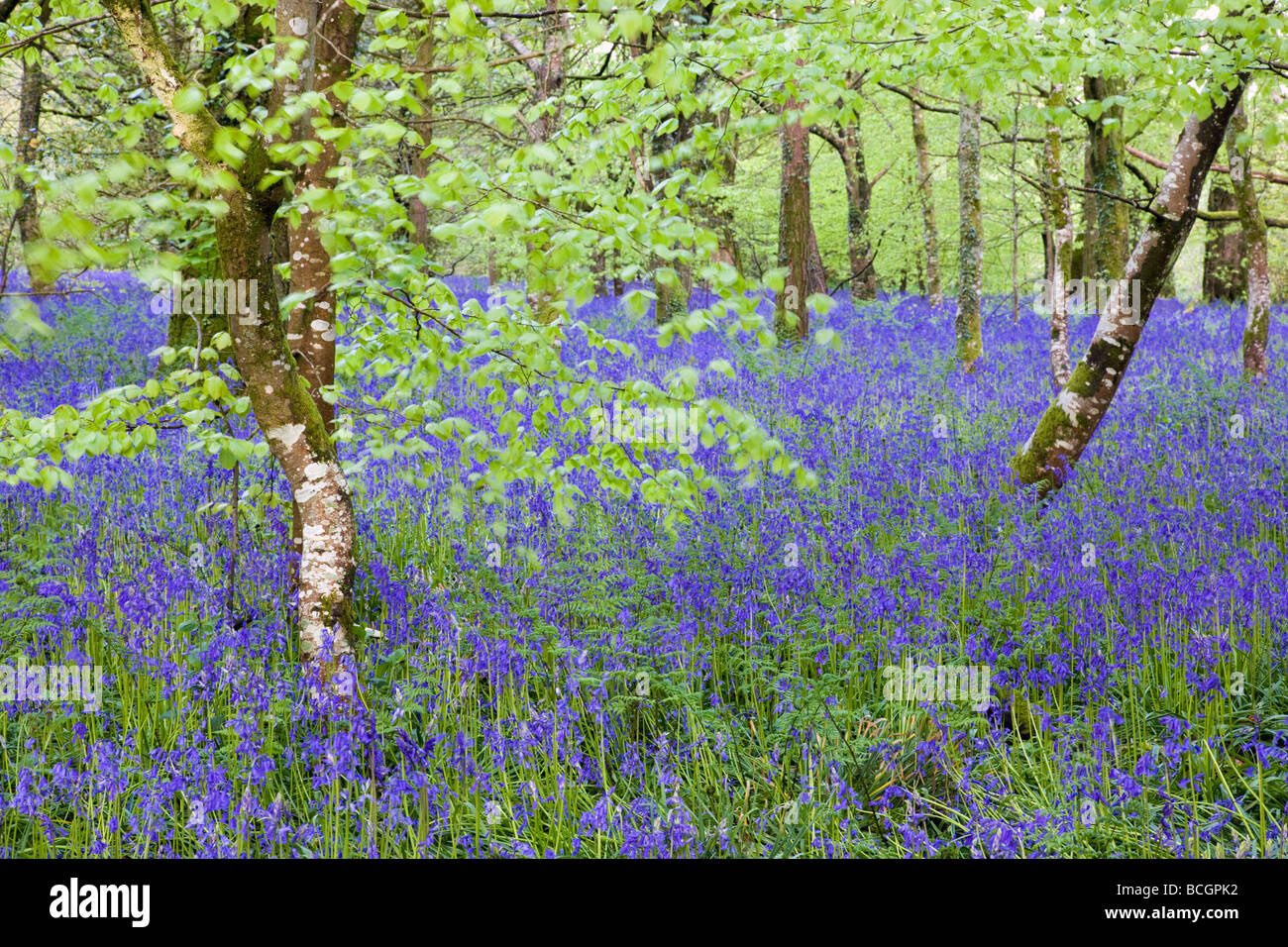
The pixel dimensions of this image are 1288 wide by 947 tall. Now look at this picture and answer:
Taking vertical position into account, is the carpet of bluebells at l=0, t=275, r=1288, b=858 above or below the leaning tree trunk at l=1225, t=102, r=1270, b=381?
below

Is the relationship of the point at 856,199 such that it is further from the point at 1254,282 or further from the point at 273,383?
the point at 273,383

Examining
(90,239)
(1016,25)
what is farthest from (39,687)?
(1016,25)

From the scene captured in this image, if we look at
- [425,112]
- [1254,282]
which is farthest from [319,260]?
[1254,282]

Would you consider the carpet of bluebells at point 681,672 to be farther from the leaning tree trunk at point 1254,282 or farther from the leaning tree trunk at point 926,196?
the leaning tree trunk at point 926,196

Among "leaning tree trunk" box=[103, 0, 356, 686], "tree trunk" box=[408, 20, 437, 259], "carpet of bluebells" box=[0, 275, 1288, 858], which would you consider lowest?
"carpet of bluebells" box=[0, 275, 1288, 858]

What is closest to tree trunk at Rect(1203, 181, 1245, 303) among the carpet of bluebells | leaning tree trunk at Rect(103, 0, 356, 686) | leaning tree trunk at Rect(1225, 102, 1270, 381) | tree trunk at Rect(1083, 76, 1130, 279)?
tree trunk at Rect(1083, 76, 1130, 279)

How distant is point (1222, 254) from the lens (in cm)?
2184

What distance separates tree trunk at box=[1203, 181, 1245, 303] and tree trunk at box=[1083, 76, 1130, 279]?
8.76 m

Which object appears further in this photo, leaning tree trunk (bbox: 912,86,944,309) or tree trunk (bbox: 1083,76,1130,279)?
leaning tree trunk (bbox: 912,86,944,309)

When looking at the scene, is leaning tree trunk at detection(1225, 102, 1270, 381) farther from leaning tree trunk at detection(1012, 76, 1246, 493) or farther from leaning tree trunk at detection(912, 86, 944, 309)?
leaning tree trunk at detection(912, 86, 944, 309)

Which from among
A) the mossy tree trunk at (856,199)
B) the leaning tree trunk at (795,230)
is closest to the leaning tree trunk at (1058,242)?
the leaning tree trunk at (795,230)

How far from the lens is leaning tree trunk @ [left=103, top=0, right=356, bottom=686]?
3051 millimetres

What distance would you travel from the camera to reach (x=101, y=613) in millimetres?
4297

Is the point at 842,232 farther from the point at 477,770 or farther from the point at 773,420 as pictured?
the point at 477,770
